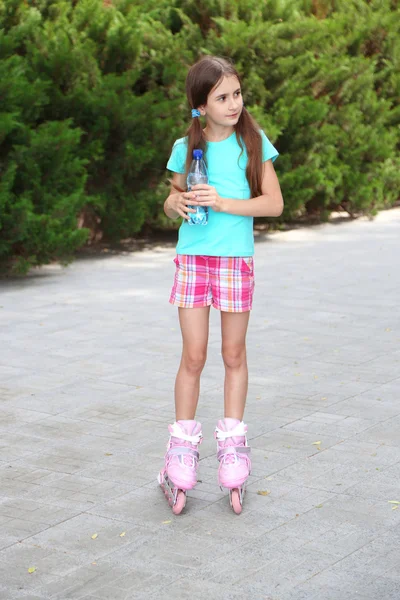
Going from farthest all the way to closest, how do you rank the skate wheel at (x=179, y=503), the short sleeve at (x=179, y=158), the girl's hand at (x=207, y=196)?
the short sleeve at (x=179, y=158), the skate wheel at (x=179, y=503), the girl's hand at (x=207, y=196)

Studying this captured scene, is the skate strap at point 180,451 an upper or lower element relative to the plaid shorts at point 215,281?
lower

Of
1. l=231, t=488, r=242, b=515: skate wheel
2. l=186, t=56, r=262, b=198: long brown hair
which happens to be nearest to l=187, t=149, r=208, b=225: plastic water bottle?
l=186, t=56, r=262, b=198: long brown hair

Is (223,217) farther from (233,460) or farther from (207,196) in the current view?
(233,460)

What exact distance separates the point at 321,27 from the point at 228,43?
6.49 ft

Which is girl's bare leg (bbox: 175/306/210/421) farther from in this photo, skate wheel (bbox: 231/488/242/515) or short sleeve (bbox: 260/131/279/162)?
short sleeve (bbox: 260/131/279/162)

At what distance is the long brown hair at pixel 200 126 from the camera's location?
444 cm

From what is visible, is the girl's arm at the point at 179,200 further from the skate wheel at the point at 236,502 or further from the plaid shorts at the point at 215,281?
the skate wheel at the point at 236,502

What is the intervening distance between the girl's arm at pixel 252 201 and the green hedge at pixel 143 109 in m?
5.50

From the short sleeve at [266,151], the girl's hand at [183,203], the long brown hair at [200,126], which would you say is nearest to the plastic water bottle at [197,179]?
the girl's hand at [183,203]

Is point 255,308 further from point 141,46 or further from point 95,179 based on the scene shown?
point 141,46

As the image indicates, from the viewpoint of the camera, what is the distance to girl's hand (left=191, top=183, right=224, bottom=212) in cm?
429

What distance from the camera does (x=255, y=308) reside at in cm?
905

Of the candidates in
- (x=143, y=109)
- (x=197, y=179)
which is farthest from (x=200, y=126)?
(x=143, y=109)

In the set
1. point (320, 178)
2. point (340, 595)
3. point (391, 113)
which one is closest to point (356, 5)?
point (391, 113)
